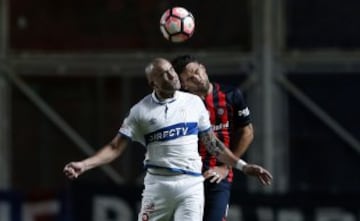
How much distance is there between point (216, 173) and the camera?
10.8 metres

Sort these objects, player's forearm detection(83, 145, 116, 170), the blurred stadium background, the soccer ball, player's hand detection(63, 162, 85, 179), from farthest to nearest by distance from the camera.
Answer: the blurred stadium background
the soccer ball
player's forearm detection(83, 145, 116, 170)
player's hand detection(63, 162, 85, 179)

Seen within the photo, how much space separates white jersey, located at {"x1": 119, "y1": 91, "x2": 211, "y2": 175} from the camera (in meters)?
10.1

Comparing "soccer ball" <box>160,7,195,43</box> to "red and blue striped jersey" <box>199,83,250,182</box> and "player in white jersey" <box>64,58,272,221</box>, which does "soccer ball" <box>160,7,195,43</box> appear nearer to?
"red and blue striped jersey" <box>199,83,250,182</box>

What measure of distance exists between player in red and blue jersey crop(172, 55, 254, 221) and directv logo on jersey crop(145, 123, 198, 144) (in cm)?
46

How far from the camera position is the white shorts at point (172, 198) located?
33.2 ft

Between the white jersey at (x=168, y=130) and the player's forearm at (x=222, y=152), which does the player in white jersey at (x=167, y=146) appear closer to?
the white jersey at (x=168, y=130)

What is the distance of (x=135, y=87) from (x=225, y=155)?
6012mm

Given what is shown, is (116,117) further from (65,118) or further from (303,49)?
(303,49)

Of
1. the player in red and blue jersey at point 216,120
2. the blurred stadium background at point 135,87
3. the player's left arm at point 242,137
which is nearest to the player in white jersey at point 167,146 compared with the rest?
the player in red and blue jersey at point 216,120

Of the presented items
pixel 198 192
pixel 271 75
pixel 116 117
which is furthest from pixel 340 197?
pixel 198 192

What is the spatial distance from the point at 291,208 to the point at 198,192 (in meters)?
4.54

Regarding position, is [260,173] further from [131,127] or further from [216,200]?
[131,127]

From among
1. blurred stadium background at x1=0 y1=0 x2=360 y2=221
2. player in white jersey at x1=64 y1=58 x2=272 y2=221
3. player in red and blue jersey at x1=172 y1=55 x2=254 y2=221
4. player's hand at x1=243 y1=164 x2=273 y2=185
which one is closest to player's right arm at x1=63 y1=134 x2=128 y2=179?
player in white jersey at x1=64 y1=58 x2=272 y2=221

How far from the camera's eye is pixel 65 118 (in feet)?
54.5
